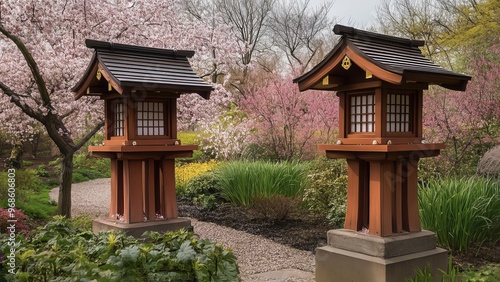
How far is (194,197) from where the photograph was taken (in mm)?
10727

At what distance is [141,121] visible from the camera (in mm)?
5387

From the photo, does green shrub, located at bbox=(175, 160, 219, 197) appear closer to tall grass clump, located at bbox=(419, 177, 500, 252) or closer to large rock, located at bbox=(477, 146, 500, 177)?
large rock, located at bbox=(477, 146, 500, 177)

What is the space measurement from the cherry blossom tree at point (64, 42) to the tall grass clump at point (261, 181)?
2.94 m

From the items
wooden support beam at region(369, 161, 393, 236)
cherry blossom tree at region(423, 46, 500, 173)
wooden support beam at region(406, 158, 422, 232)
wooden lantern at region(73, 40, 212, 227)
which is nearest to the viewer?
wooden support beam at region(369, 161, 393, 236)

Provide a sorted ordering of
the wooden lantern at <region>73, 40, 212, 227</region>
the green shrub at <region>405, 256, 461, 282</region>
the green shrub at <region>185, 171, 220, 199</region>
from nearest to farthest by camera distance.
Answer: the green shrub at <region>405, 256, 461, 282</region>
the wooden lantern at <region>73, 40, 212, 227</region>
the green shrub at <region>185, 171, 220, 199</region>

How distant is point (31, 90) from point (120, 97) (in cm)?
453

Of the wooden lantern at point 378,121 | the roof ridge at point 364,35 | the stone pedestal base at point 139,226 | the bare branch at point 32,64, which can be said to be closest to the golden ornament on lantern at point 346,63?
the wooden lantern at point 378,121

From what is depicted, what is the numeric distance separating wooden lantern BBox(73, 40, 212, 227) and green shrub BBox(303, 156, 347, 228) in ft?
10.6

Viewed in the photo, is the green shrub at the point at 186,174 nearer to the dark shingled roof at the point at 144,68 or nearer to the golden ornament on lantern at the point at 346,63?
the dark shingled roof at the point at 144,68

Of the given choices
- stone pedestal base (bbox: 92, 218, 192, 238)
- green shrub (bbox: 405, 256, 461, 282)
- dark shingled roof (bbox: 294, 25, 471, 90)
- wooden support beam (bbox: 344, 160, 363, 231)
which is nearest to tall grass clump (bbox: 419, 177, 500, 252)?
green shrub (bbox: 405, 256, 461, 282)

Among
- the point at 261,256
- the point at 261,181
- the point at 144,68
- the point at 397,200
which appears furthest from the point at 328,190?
the point at 144,68

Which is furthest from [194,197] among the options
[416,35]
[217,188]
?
[416,35]

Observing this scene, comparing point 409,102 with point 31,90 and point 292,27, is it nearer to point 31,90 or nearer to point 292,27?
point 31,90

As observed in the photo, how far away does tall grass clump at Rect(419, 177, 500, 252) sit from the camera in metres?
5.88
